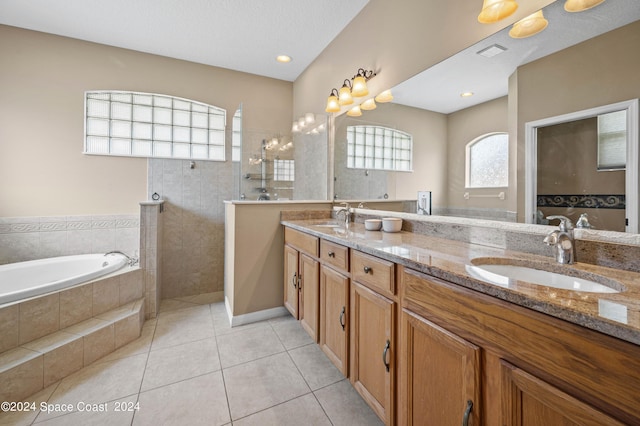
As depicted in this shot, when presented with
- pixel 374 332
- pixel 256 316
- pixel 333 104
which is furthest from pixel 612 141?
pixel 256 316

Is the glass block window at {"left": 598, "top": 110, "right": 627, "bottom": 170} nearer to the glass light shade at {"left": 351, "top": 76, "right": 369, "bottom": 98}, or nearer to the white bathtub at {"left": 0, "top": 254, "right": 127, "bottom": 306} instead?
the glass light shade at {"left": 351, "top": 76, "right": 369, "bottom": 98}

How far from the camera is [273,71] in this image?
3.41 m

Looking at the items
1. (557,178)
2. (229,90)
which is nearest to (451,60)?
(557,178)

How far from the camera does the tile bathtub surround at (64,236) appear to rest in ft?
8.38

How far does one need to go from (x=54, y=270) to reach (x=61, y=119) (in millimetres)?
1512

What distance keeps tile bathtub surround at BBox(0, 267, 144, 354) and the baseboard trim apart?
93 centimetres

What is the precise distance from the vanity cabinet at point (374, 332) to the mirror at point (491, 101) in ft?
2.19

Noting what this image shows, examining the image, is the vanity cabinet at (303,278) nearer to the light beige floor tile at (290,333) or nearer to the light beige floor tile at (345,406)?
the light beige floor tile at (290,333)

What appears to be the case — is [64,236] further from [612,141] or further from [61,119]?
[612,141]

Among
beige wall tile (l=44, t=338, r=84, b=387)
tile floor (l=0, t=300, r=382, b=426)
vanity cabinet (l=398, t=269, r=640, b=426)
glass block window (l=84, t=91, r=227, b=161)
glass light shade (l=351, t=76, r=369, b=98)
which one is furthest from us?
glass block window (l=84, t=91, r=227, b=161)

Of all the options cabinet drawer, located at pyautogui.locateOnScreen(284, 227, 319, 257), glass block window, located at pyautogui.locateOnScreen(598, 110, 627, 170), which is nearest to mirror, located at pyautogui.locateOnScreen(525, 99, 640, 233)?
glass block window, located at pyautogui.locateOnScreen(598, 110, 627, 170)

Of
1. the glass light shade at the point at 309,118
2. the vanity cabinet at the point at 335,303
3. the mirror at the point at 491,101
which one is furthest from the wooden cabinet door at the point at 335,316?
the glass light shade at the point at 309,118

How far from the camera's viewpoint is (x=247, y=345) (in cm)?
209

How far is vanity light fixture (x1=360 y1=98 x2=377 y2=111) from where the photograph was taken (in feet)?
7.23
